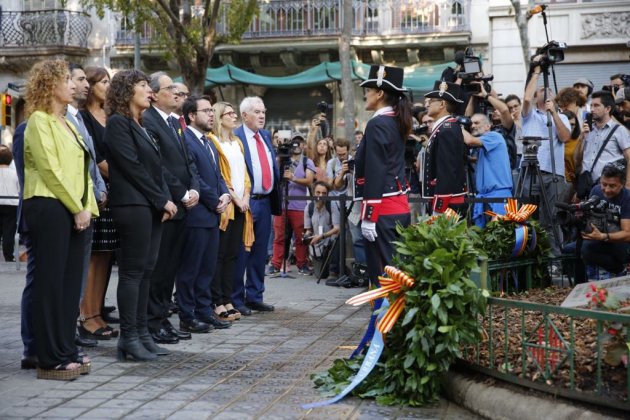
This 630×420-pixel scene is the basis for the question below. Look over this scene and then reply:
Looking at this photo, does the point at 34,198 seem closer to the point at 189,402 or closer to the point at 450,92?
the point at 189,402

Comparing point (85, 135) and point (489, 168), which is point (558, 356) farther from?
point (489, 168)

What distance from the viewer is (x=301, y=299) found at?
11297mm

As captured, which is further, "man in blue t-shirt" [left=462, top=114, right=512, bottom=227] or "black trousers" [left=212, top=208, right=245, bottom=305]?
"man in blue t-shirt" [left=462, top=114, right=512, bottom=227]

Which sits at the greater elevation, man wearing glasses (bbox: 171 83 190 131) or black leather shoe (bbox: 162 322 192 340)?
man wearing glasses (bbox: 171 83 190 131)

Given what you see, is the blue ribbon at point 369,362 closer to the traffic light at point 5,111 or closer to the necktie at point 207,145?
the necktie at point 207,145

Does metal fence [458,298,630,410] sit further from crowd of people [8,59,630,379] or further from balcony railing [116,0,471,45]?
balcony railing [116,0,471,45]

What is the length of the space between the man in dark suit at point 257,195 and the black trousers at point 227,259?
0.22 m

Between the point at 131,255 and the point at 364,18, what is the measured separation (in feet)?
77.0

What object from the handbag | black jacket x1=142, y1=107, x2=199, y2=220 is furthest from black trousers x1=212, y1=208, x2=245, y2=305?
the handbag

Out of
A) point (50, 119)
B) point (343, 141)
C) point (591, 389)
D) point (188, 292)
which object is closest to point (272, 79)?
point (343, 141)

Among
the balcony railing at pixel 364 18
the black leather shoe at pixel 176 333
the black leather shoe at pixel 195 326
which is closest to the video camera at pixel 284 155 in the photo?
the black leather shoe at pixel 195 326

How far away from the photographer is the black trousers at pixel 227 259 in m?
9.53

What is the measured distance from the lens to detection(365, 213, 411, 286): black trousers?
7.41 metres

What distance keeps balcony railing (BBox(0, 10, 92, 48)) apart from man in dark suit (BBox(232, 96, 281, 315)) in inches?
917
